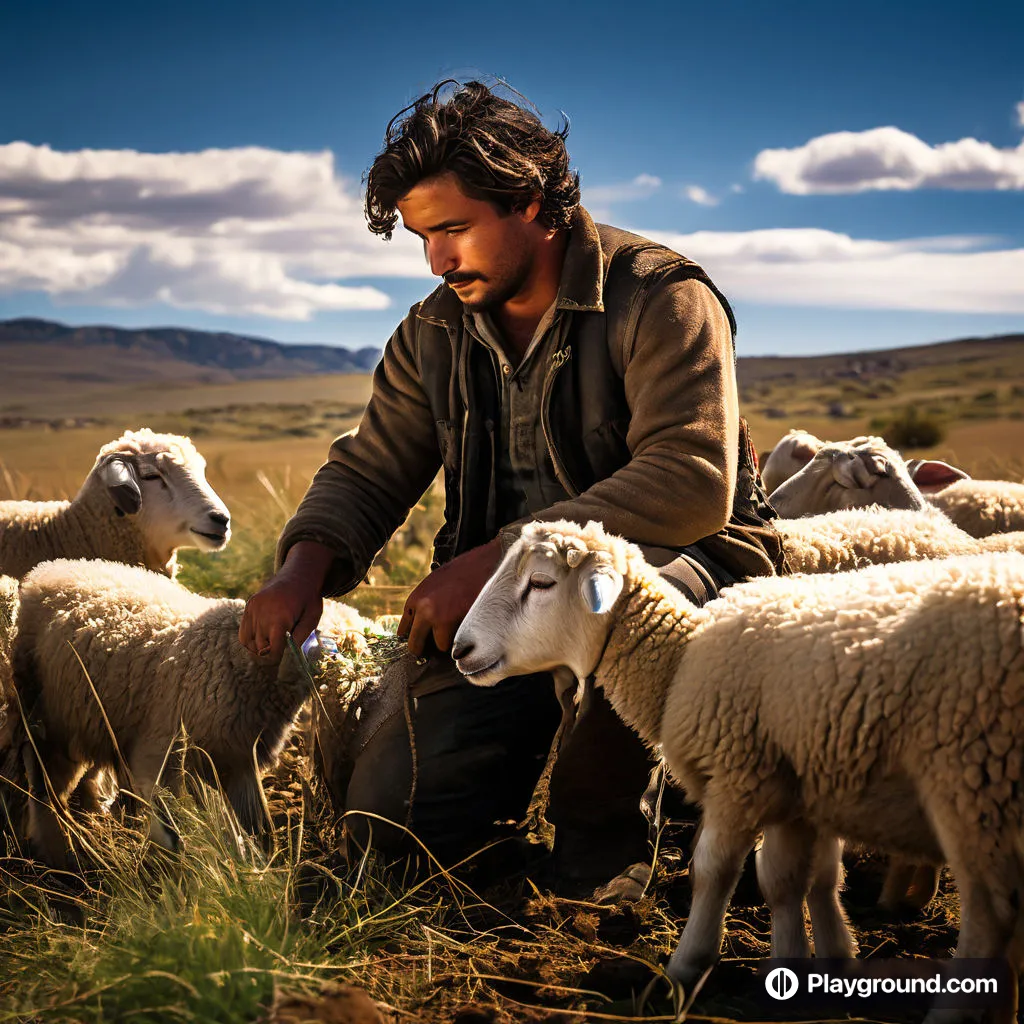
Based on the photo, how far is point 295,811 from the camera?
4434mm

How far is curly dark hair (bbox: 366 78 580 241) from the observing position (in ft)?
12.1

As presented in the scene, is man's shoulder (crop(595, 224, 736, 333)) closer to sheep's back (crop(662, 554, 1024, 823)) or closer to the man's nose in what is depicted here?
the man's nose

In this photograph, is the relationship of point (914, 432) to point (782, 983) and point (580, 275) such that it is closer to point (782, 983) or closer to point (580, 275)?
point (580, 275)

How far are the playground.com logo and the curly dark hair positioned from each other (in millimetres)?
2438

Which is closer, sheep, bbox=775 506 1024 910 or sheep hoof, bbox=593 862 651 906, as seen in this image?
sheep hoof, bbox=593 862 651 906

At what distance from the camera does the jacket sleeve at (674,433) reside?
3350 millimetres

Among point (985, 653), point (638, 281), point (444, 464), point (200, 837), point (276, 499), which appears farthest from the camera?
point (276, 499)

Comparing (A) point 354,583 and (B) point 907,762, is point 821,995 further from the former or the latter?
(A) point 354,583

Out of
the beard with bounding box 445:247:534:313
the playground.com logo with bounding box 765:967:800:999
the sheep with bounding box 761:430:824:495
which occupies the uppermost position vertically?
the beard with bounding box 445:247:534:313

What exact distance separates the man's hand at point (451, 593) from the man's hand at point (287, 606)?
545 mm

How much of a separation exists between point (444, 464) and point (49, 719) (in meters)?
1.84

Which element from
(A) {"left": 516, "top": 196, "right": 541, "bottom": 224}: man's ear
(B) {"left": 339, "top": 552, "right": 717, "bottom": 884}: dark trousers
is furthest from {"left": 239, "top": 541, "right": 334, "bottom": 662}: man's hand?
(A) {"left": 516, "top": 196, "right": 541, "bottom": 224}: man's ear

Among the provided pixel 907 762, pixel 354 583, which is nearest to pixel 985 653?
pixel 907 762

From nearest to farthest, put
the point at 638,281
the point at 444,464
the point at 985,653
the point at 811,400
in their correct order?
the point at 985,653 < the point at 638,281 < the point at 444,464 < the point at 811,400
